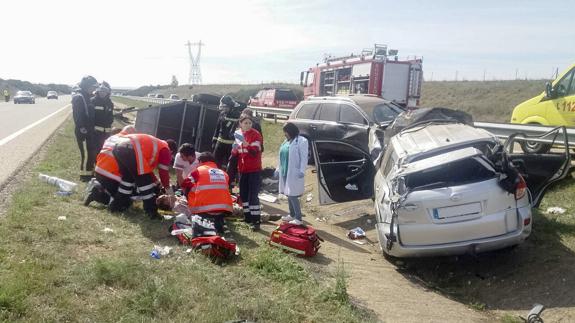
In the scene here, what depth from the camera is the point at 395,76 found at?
56.5 ft

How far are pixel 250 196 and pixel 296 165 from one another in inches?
32.7

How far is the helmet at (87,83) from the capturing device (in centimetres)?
832

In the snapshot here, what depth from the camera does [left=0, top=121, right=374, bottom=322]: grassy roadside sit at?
136 inches

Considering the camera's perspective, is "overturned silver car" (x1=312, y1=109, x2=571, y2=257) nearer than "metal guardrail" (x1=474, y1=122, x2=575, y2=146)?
Yes

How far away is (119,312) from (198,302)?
61 cm

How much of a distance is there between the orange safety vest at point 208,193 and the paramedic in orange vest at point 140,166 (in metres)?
0.72

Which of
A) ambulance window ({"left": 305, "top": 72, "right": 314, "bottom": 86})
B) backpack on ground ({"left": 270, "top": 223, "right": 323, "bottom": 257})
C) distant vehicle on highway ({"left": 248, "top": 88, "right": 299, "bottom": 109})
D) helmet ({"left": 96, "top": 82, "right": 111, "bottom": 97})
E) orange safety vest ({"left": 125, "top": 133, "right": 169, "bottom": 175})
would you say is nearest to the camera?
backpack on ground ({"left": 270, "top": 223, "right": 323, "bottom": 257})

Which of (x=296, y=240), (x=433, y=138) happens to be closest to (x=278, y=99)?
(x=433, y=138)

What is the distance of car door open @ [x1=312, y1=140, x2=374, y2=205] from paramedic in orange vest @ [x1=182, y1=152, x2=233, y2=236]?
226 centimetres

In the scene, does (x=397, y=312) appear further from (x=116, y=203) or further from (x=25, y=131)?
(x=25, y=131)

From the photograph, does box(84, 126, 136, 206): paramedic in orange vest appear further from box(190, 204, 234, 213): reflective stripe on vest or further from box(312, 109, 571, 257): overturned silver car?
box(312, 109, 571, 257): overturned silver car

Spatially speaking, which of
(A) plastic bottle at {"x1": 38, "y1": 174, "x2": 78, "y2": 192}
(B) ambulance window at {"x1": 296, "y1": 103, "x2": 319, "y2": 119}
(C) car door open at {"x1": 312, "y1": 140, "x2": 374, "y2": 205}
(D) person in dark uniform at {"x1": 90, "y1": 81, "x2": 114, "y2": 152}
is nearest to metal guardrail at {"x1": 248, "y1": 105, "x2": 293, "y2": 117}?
(B) ambulance window at {"x1": 296, "y1": 103, "x2": 319, "y2": 119}

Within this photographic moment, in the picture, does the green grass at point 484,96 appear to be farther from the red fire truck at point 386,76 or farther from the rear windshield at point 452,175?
the rear windshield at point 452,175

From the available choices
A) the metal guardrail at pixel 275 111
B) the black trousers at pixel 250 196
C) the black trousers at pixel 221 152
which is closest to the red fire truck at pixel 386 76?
the metal guardrail at pixel 275 111
